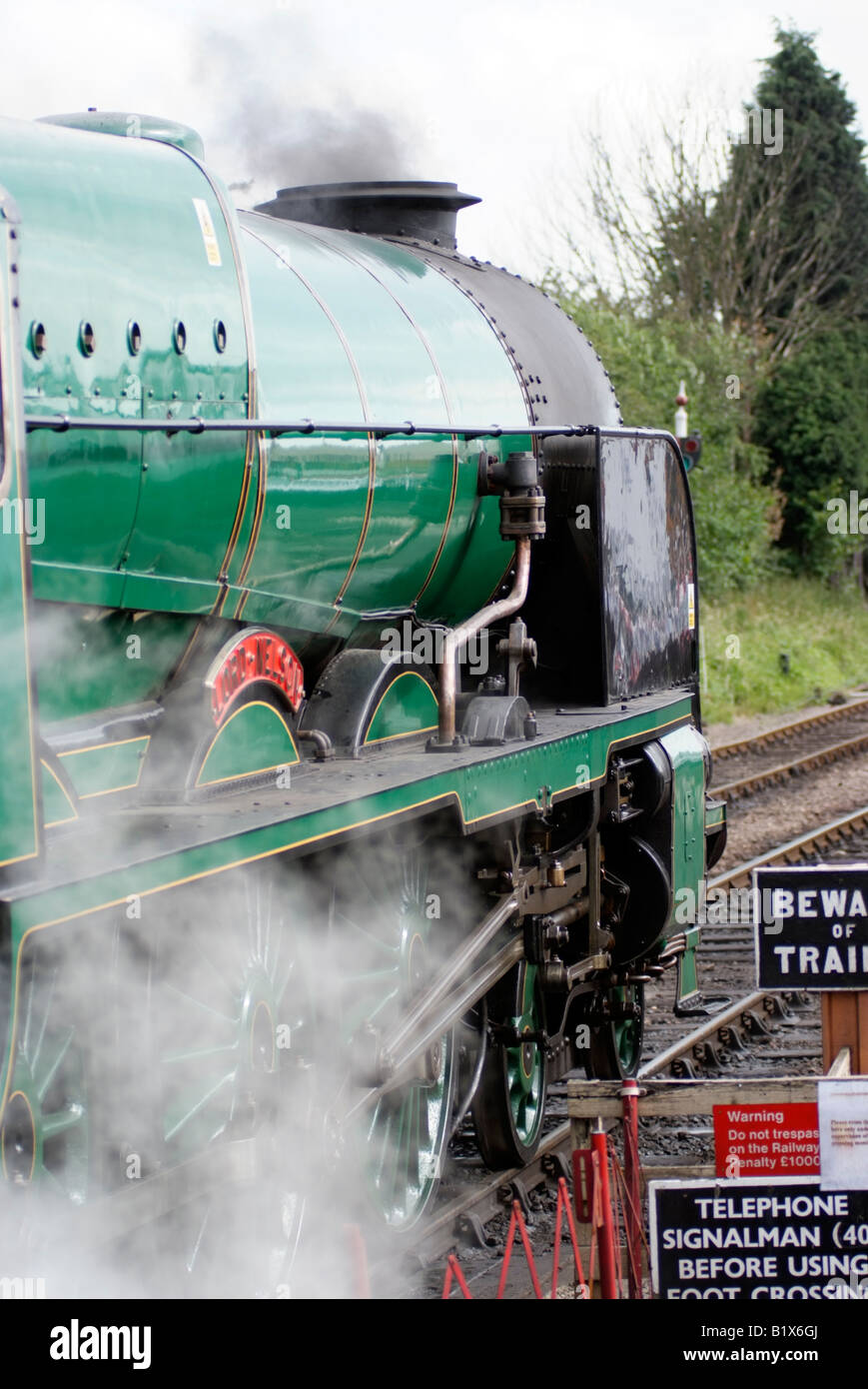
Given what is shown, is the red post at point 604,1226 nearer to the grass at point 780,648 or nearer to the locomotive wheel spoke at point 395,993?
the locomotive wheel spoke at point 395,993

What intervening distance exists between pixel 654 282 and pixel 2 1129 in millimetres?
27882

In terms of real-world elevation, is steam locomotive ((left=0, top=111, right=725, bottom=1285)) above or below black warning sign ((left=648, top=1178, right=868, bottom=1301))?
above

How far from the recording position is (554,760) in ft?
18.9

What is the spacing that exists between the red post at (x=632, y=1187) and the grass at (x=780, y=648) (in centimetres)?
1351

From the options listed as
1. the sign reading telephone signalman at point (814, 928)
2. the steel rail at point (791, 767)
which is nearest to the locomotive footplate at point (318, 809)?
the sign reading telephone signalman at point (814, 928)

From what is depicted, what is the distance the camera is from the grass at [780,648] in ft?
65.5

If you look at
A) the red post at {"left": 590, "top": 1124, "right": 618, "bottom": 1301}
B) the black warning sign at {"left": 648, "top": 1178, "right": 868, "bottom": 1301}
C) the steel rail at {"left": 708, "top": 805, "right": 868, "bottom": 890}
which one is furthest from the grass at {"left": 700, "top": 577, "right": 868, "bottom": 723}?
the black warning sign at {"left": 648, "top": 1178, "right": 868, "bottom": 1301}

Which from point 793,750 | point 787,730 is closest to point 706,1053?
point 793,750

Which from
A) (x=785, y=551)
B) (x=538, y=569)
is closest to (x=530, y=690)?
(x=538, y=569)

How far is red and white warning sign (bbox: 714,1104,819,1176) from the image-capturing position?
12.2 ft

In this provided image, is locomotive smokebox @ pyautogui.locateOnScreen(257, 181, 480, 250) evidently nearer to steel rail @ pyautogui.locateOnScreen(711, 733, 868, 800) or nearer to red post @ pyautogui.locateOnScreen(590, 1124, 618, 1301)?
red post @ pyautogui.locateOnScreen(590, 1124, 618, 1301)

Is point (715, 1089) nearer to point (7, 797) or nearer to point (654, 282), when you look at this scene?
point (7, 797)

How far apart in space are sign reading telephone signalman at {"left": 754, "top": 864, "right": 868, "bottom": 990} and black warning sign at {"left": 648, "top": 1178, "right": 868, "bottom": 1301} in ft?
2.05

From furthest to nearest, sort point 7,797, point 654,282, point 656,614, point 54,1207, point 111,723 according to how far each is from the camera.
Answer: point 654,282 → point 656,614 → point 111,723 → point 54,1207 → point 7,797
